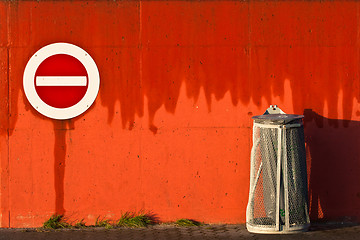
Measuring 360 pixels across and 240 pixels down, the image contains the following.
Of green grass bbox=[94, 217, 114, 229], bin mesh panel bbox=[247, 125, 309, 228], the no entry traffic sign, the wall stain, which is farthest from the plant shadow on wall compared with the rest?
the wall stain

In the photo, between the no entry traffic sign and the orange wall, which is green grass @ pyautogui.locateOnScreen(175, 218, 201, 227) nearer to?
the orange wall

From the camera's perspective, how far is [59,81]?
8555mm

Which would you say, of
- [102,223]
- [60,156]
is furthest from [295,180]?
[60,156]

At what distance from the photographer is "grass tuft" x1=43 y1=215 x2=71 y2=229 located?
338 inches

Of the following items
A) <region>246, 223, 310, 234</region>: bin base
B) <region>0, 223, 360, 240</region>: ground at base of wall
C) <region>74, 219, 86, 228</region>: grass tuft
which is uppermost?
<region>246, 223, 310, 234</region>: bin base

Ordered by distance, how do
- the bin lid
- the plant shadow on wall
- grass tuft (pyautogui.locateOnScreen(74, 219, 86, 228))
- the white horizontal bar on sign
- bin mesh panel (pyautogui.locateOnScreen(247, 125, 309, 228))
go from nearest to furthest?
the bin lid → bin mesh panel (pyautogui.locateOnScreen(247, 125, 309, 228)) → the white horizontal bar on sign → grass tuft (pyautogui.locateOnScreen(74, 219, 86, 228)) → the plant shadow on wall

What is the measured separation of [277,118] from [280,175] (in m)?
0.68

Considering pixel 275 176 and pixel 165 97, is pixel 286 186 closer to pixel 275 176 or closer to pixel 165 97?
pixel 275 176

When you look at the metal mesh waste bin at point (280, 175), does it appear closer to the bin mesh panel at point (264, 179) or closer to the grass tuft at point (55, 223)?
the bin mesh panel at point (264, 179)

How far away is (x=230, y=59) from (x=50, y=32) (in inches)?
89.2

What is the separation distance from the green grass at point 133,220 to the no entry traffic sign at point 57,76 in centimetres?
→ 153

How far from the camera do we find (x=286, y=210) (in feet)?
26.7

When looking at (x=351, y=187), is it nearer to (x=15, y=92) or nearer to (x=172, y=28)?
(x=172, y=28)

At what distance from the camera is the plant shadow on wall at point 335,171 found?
8.77 m
